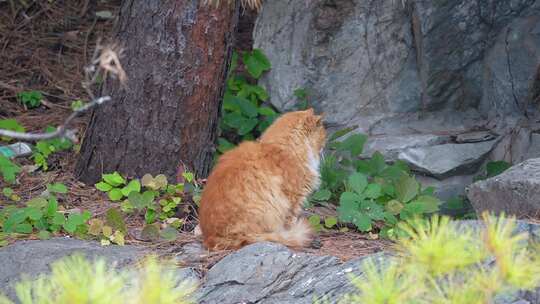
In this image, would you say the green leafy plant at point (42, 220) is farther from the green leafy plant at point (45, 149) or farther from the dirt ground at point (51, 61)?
the green leafy plant at point (45, 149)

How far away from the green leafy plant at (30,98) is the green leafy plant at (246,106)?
1674 mm

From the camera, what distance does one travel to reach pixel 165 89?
654 centimetres

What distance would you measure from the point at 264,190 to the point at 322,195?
1.14 meters

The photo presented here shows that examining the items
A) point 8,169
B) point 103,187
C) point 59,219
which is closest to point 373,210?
point 103,187

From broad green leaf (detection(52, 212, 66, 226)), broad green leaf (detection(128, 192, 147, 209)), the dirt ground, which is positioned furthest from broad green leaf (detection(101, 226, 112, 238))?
the dirt ground

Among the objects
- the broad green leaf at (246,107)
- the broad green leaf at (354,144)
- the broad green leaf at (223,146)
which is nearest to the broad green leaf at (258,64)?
the broad green leaf at (246,107)

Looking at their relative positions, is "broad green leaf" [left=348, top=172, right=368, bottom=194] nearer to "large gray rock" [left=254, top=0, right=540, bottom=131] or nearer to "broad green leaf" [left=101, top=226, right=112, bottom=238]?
"large gray rock" [left=254, top=0, right=540, bottom=131]

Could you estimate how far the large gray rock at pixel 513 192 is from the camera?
5.43 m

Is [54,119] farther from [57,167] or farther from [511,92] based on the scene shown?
[511,92]

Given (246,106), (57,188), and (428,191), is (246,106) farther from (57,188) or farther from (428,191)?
(57,188)

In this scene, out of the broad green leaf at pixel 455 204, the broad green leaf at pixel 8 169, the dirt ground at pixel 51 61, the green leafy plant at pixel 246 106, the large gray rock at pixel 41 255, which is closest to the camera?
the large gray rock at pixel 41 255

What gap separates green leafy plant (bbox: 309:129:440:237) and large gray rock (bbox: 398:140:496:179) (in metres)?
0.21

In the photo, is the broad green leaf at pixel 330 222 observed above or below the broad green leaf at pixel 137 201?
below

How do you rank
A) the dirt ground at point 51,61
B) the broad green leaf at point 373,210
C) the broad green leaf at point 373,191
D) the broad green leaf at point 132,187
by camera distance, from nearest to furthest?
the broad green leaf at point 373,210, the broad green leaf at point 373,191, the broad green leaf at point 132,187, the dirt ground at point 51,61
